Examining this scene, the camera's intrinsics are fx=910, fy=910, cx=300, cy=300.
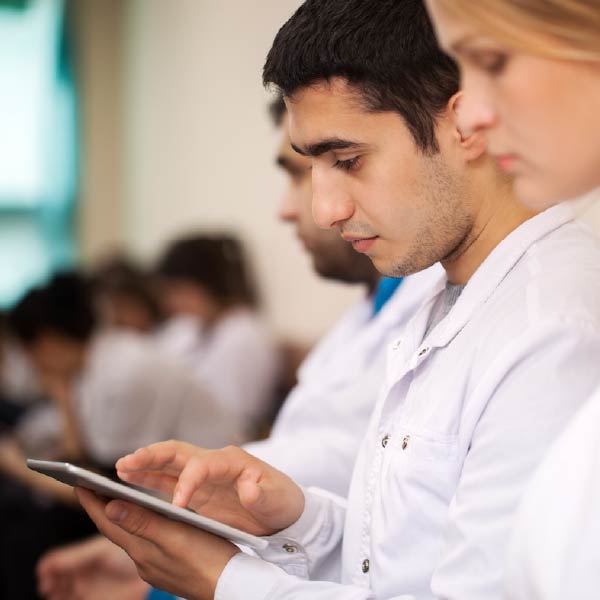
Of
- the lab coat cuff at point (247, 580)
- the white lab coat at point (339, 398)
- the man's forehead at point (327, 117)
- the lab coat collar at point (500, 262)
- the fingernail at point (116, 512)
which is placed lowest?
the white lab coat at point (339, 398)

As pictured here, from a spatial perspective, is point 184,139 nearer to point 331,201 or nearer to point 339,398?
point 339,398

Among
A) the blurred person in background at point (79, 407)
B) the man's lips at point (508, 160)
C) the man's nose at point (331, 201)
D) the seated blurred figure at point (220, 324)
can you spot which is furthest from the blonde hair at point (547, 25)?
the seated blurred figure at point (220, 324)

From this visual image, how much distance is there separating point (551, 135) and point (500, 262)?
283 mm

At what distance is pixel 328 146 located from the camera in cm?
114

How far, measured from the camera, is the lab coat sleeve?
0.92m

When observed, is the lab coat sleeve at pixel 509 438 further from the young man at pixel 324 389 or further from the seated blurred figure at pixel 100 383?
the seated blurred figure at pixel 100 383

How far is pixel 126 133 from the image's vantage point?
582cm

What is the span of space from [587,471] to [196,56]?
4310 mm

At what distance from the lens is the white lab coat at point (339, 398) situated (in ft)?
5.46

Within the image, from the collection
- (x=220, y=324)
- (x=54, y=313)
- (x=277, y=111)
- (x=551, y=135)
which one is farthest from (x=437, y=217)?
(x=220, y=324)

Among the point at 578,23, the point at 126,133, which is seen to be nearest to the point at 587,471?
the point at 578,23

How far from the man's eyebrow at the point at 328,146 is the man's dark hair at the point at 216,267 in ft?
10.2

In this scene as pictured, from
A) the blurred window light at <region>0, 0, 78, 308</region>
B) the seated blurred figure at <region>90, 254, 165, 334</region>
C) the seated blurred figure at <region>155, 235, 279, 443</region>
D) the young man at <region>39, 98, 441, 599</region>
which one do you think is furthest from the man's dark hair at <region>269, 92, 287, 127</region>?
the blurred window light at <region>0, 0, 78, 308</region>

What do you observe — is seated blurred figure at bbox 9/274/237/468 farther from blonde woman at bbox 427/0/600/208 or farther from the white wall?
blonde woman at bbox 427/0/600/208
